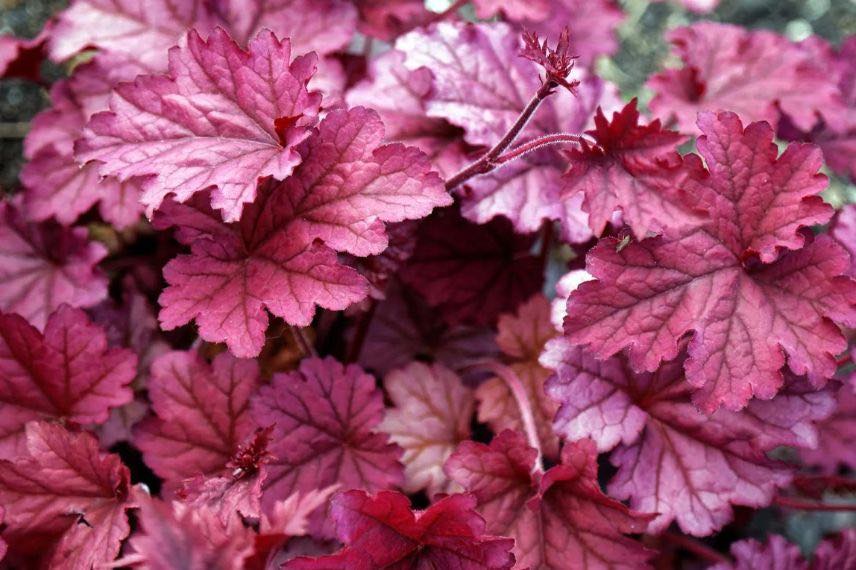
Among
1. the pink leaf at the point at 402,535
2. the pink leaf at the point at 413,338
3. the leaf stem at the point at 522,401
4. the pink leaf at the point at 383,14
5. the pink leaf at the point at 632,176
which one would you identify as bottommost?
the pink leaf at the point at 413,338

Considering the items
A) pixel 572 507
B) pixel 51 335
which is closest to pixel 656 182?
pixel 572 507

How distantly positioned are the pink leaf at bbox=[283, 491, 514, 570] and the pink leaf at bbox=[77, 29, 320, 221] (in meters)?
0.51

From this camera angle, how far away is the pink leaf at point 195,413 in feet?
4.34

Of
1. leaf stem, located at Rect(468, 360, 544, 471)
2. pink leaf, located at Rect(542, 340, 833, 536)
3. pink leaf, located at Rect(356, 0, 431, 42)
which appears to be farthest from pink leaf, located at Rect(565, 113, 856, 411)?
pink leaf, located at Rect(356, 0, 431, 42)

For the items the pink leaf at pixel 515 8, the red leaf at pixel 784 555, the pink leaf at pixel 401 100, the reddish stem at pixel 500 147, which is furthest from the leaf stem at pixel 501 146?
the red leaf at pixel 784 555

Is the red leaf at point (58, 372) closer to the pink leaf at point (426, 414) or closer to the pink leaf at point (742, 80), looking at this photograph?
the pink leaf at point (426, 414)

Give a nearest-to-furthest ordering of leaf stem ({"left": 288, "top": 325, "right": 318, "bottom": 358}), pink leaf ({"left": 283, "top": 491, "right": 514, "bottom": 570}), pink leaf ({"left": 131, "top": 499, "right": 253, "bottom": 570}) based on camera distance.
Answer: pink leaf ({"left": 131, "top": 499, "right": 253, "bottom": 570}) < pink leaf ({"left": 283, "top": 491, "right": 514, "bottom": 570}) < leaf stem ({"left": 288, "top": 325, "right": 318, "bottom": 358})

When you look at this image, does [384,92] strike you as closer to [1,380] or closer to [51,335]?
[51,335]

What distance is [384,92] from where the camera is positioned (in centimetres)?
153

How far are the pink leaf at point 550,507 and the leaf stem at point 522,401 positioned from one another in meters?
0.05

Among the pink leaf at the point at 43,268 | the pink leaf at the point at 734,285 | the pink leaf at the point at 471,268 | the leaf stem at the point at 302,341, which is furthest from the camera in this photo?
the pink leaf at the point at 471,268

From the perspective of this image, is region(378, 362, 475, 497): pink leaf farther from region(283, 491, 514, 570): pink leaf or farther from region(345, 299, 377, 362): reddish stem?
region(283, 491, 514, 570): pink leaf

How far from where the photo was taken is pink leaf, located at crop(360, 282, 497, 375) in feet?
5.52

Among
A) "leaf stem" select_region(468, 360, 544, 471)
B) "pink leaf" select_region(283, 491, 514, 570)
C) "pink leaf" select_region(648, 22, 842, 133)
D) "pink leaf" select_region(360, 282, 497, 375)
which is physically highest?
"pink leaf" select_region(648, 22, 842, 133)
